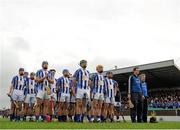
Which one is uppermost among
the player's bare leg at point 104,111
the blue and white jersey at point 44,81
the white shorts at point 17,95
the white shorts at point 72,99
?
the blue and white jersey at point 44,81

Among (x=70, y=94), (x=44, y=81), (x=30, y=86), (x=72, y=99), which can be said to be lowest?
(x=72, y=99)

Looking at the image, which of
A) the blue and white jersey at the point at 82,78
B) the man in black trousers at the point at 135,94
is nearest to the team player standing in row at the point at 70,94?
the blue and white jersey at the point at 82,78

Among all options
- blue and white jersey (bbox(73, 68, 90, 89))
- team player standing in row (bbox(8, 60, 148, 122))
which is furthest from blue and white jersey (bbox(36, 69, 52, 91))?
blue and white jersey (bbox(73, 68, 90, 89))

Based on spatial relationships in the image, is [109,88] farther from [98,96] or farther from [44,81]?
[44,81]

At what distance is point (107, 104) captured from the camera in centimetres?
1545

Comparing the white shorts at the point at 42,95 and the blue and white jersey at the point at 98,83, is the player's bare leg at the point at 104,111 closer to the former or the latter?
the blue and white jersey at the point at 98,83

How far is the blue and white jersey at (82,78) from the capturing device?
1386cm

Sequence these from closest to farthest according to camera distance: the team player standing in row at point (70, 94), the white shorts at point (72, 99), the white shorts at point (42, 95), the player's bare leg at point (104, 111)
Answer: the team player standing in row at point (70, 94), the white shorts at point (42, 95), the player's bare leg at point (104, 111), the white shorts at point (72, 99)

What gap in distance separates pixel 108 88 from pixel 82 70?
1.86 metres

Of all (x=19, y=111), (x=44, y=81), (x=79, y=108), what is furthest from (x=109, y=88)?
(x=19, y=111)

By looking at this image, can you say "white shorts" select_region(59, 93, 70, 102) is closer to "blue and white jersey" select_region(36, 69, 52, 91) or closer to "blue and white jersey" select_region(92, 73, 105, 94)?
"blue and white jersey" select_region(36, 69, 52, 91)

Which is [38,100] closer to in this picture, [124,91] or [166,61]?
[166,61]

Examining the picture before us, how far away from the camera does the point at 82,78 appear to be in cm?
1388

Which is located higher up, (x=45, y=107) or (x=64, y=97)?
(x=64, y=97)
